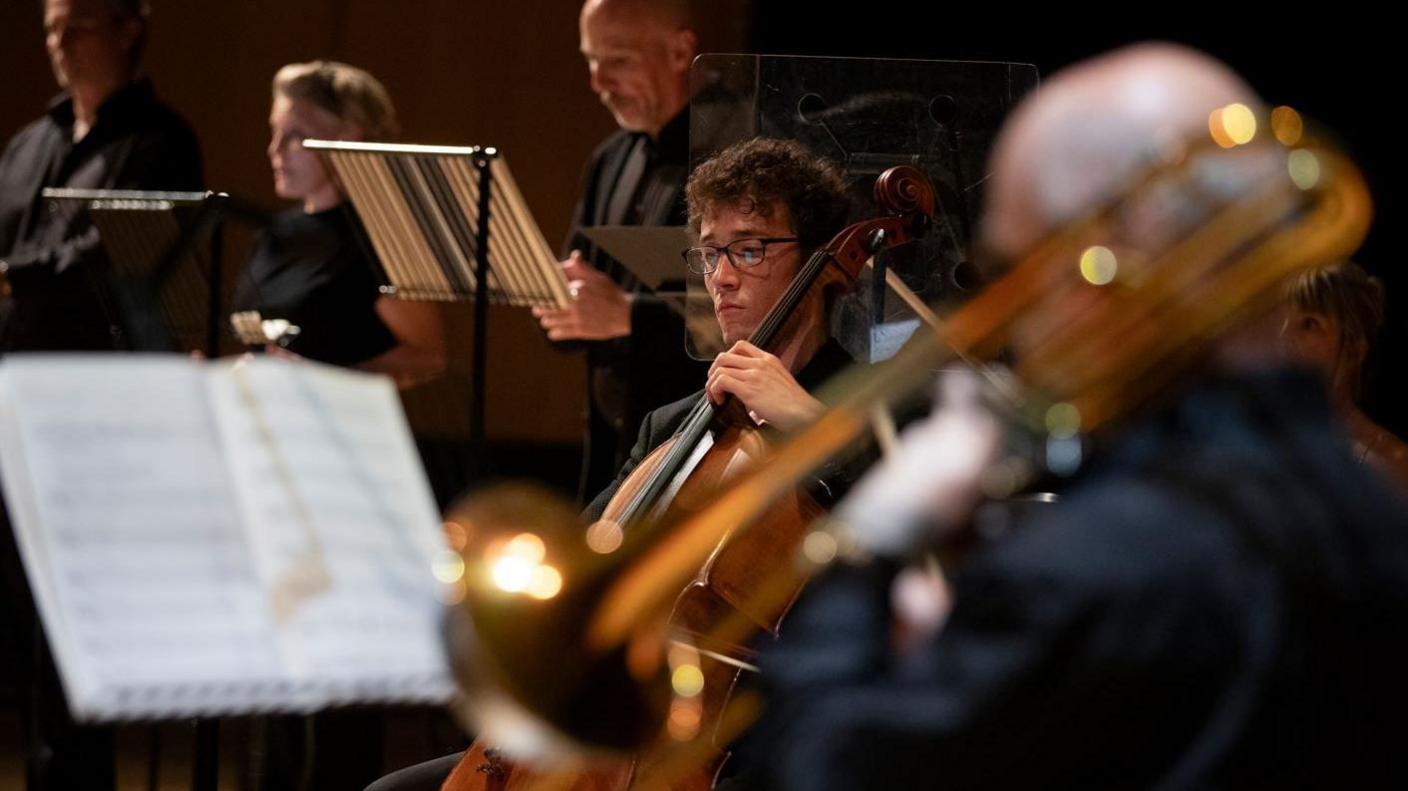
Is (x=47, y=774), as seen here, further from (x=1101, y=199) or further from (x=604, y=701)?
(x=1101, y=199)

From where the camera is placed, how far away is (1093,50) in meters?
3.95

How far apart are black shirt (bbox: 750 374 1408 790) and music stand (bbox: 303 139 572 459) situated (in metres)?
1.80

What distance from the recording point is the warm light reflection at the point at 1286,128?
132cm

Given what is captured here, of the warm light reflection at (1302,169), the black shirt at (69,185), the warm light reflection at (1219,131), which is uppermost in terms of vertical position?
the warm light reflection at (1219,131)

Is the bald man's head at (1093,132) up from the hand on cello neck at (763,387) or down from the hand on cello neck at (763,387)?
up

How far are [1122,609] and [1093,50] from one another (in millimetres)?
2974

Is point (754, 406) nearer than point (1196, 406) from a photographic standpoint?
No

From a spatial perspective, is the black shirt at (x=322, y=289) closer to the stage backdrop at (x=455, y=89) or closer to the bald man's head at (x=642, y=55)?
the bald man's head at (x=642, y=55)

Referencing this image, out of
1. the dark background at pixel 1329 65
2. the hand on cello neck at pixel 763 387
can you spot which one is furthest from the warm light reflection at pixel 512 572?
the dark background at pixel 1329 65

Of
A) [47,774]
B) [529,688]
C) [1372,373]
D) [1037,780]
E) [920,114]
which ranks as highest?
[1037,780]

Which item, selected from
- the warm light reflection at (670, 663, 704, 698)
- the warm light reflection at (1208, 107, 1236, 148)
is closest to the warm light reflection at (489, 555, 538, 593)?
the warm light reflection at (670, 663, 704, 698)

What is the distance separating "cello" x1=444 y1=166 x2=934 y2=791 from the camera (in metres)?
1.47

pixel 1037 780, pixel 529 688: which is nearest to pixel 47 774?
pixel 529 688

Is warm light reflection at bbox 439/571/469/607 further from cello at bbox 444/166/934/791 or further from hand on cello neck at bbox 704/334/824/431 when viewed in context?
hand on cello neck at bbox 704/334/824/431
